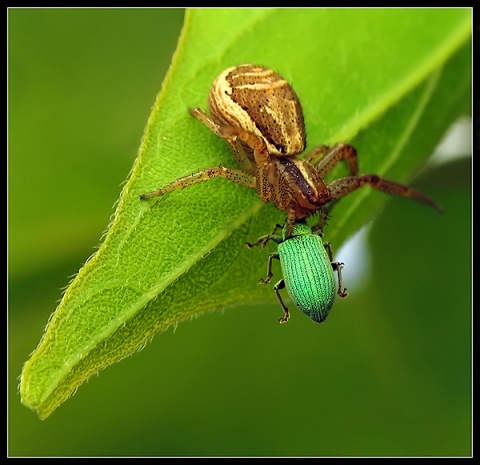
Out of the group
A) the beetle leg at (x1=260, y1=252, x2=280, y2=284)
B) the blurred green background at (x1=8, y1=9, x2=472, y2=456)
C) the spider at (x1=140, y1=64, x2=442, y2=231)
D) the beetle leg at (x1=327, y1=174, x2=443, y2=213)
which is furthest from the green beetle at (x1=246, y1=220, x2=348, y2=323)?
the blurred green background at (x1=8, y1=9, x2=472, y2=456)

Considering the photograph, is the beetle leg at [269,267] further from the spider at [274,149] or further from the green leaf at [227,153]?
the spider at [274,149]

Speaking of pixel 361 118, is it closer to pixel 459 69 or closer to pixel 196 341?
pixel 459 69

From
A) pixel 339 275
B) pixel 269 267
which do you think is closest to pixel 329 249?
pixel 339 275

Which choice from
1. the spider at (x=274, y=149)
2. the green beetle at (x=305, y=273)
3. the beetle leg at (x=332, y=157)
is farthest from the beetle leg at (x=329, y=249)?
the beetle leg at (x=332, y=157)

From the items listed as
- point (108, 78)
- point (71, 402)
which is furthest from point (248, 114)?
point (71, 402)

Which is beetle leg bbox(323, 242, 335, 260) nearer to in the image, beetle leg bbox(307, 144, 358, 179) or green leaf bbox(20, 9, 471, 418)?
green leaf bbox(20, 9, 471, 418)
